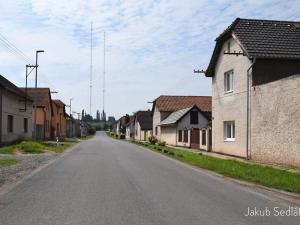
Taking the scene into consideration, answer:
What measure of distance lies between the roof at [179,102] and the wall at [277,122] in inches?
1550

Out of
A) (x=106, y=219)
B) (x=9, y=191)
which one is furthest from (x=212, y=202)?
(x=9, y=191)

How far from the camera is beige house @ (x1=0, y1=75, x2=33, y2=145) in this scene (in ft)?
110

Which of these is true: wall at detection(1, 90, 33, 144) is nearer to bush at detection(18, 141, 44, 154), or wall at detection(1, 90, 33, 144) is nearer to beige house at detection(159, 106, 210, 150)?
bush at detection(18, 141, 44, 154)

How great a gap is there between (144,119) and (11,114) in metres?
47.2

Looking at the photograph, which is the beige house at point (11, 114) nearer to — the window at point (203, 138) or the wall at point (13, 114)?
the wall at point (13, 114)

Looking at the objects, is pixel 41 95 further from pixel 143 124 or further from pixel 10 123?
pixel 143 124

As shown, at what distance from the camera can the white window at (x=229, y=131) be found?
27062 mm

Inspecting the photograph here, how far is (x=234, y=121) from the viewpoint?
26.2 m

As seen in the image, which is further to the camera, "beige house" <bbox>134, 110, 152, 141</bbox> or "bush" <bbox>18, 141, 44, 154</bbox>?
"beige house" <bbox>134, 110, 152, 141</bbox>

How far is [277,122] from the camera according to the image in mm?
19531

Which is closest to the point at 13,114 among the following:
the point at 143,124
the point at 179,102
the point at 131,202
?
the point at 131,202

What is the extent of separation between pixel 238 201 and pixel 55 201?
3861 millimetres

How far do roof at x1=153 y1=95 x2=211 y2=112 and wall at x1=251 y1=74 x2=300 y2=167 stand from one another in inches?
1550

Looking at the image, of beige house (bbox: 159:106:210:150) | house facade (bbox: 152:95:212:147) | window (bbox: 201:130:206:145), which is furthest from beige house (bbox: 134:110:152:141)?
window (bbox: 201:130:206:145)
